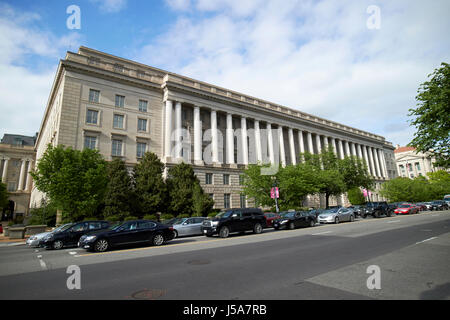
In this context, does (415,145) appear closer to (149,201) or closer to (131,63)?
(149,201)

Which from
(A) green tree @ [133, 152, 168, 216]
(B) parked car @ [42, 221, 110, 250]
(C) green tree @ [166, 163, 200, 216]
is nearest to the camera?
(B) parked car @ [42, 221, 110, 250]

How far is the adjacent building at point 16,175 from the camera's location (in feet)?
209

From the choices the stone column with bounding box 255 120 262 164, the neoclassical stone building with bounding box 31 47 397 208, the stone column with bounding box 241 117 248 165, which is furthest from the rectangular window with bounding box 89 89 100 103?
the stone column with bounding box 255 120 262 164

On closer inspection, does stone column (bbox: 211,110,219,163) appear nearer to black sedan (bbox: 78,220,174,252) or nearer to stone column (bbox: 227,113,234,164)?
stone column (bbox: 227,113,234,164)

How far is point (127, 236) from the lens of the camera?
12.6m

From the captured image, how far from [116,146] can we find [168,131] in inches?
305

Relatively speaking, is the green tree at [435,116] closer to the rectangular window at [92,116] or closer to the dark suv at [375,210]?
the dark suv at [375,210]


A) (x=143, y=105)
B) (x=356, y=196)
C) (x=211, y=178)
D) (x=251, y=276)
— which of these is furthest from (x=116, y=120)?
(x=356, y=196)

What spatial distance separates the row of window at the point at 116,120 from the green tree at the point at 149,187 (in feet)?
24.7

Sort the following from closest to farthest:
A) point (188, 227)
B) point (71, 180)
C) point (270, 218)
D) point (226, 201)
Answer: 1. point (188, 227)
2. point (71, 180)
3. point (270, 218)
4. point (226, 201)

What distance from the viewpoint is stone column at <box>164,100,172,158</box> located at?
37.4 meters

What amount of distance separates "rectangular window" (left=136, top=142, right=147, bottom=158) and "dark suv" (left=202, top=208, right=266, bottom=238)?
→ 22523 millimetres

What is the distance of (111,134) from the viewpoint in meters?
34.6

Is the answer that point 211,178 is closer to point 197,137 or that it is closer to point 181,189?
point 197,137
